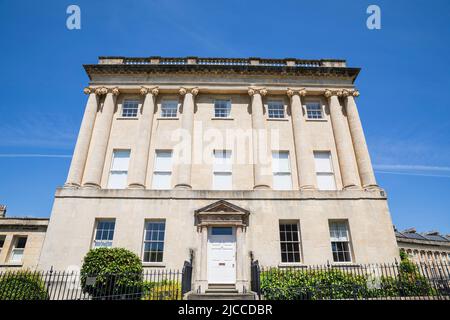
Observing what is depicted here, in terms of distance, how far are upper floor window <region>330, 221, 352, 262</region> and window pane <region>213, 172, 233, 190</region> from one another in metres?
6.57

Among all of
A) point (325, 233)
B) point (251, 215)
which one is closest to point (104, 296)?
point (251, 215)

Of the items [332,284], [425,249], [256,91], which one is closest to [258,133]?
[256,91]

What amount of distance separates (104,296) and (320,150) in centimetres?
Answer: 1507

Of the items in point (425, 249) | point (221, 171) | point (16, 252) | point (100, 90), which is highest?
point (100, 90)

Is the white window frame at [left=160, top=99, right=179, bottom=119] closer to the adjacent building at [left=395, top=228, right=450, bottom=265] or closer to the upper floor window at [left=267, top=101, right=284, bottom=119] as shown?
the upper floor window at [left=267, top=101, right=284, bottom=119]

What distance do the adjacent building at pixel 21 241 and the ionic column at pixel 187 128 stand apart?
10.5 metres

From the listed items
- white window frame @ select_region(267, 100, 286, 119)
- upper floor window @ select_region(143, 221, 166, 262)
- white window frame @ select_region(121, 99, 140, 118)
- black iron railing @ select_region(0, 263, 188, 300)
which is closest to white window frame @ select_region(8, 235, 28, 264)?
black iron railing @ select_region(0, 263, 188, 300)

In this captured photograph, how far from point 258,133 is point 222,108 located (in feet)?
11.6

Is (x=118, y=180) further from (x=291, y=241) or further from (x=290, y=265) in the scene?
(x=290, y=265)

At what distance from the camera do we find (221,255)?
1479 centimetres

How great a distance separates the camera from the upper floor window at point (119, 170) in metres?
17.4

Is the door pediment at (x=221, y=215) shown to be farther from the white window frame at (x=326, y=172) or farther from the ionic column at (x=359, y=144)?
the ionic column at (x=359, y=144)

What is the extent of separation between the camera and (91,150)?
1802 centimetres
